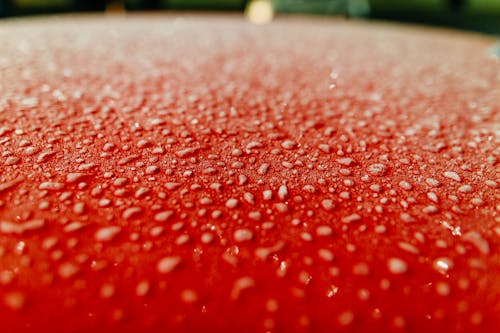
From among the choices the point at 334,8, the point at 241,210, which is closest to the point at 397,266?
the point at 241,210

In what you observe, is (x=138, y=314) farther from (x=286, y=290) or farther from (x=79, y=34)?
→ (x=79, y=34)

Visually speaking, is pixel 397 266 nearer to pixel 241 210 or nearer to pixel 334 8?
pixel 241 210

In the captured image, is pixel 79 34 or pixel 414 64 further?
pixel 79 34

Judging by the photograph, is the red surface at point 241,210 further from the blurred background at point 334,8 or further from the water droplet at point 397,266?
the blurred background at point 334,8

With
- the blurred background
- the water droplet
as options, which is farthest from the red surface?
the blurred background

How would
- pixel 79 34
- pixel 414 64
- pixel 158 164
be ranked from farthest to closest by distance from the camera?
pixel 79 34 < pixel 414 64 < pixel 158 164

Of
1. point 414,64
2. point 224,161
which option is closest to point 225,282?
point 224,161
